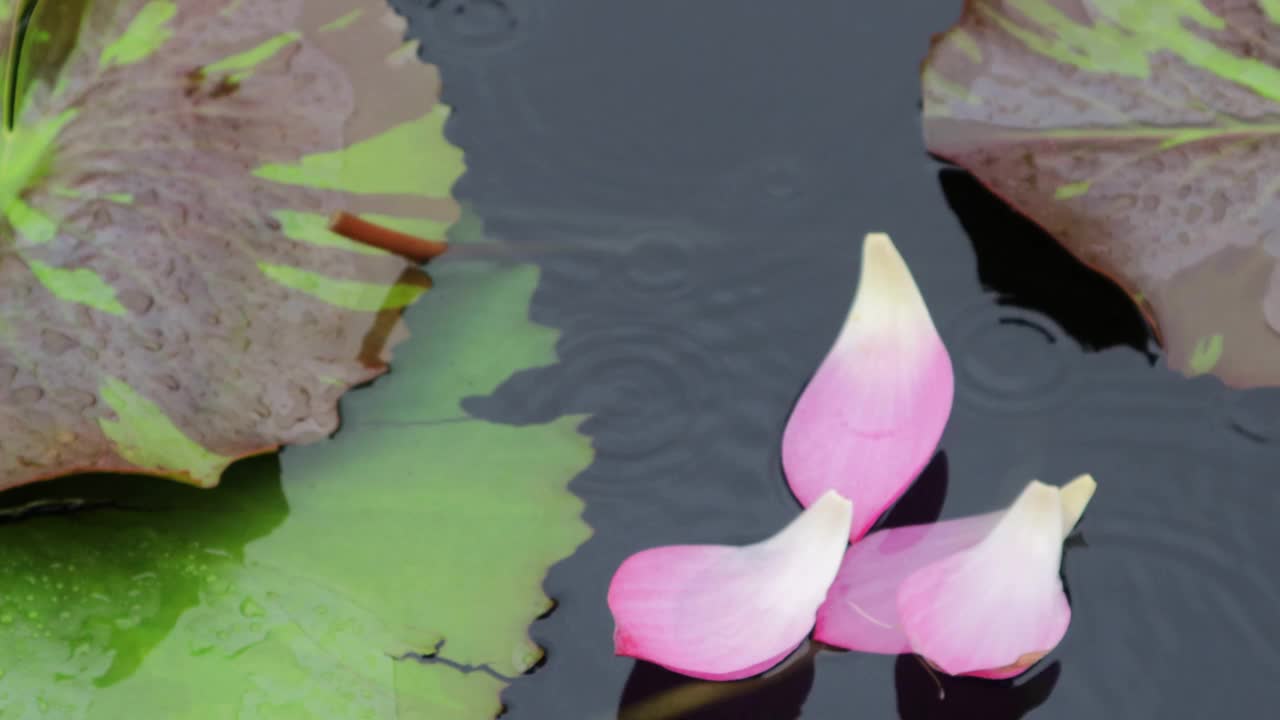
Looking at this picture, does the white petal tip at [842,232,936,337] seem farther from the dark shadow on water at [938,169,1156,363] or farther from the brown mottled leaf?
the brown mottled leaf

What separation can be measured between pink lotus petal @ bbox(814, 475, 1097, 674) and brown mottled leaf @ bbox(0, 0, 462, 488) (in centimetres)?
31

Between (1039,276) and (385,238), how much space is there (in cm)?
44

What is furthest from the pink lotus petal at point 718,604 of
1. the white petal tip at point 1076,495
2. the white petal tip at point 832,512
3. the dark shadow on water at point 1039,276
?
the dark shadow on water at point 1039,276

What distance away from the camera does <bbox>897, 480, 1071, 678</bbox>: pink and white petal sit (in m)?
0.55

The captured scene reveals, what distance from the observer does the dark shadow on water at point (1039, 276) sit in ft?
2.43

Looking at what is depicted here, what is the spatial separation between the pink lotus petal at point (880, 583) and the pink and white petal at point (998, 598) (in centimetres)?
2

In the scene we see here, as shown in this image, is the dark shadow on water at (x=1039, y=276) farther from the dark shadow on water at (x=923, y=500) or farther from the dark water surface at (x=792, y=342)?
the dark shadow on water at (x=923, y=500)

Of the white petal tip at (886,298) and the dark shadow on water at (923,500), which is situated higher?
the white petal tip at (886,298)

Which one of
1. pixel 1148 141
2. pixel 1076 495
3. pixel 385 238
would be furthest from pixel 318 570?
pixel 1148 141

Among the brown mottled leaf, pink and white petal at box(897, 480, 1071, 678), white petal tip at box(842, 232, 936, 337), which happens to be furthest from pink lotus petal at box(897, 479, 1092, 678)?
the brown mottled leaf

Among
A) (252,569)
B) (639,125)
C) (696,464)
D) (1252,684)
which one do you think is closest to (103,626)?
(252,569)

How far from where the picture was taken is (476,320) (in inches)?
29.1

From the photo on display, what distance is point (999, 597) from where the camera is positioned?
562mm

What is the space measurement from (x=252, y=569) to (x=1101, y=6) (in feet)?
2.15
